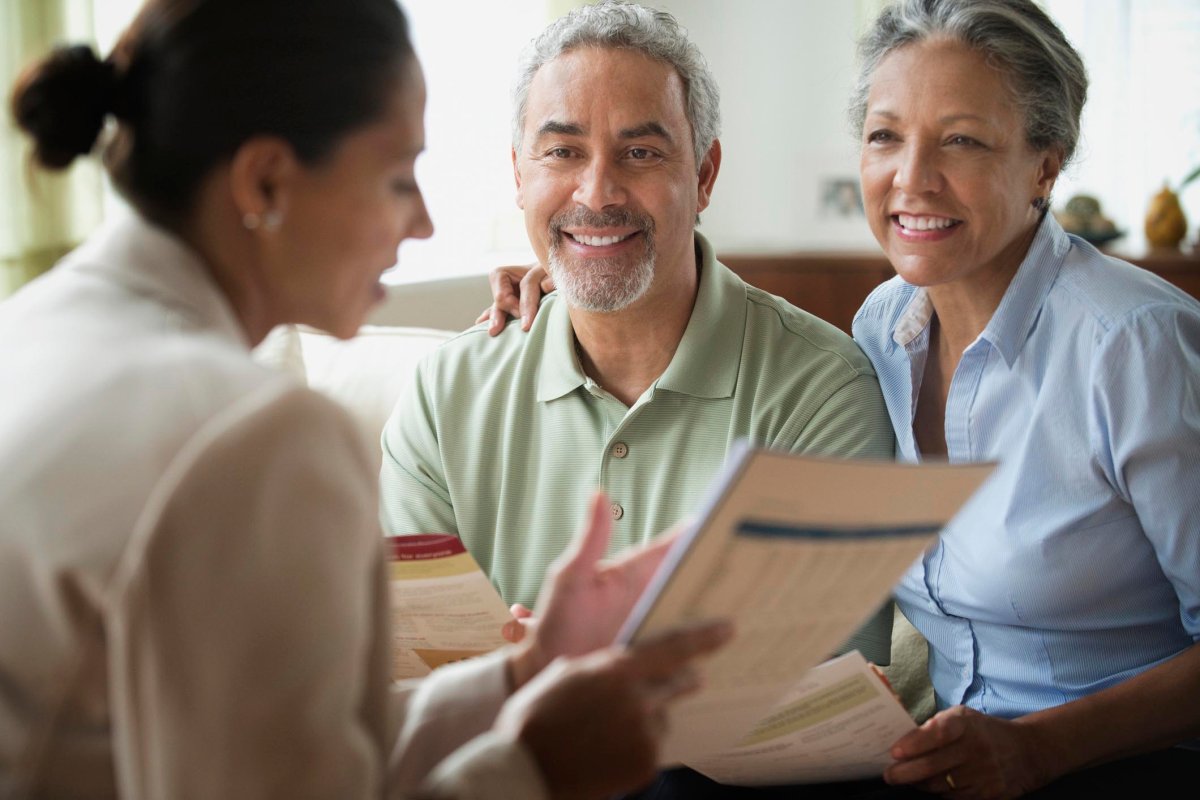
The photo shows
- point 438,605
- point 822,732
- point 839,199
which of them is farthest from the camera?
point 839,199

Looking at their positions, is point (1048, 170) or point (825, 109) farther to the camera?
Result: point (825, 109)

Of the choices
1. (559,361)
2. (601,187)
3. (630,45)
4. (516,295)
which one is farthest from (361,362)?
(630,45)

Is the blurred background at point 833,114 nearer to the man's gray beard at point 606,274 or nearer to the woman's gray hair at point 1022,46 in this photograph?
the man's gray beard at point 606,274

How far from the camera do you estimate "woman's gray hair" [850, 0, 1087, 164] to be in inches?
63.0

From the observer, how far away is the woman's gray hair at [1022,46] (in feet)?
5.25

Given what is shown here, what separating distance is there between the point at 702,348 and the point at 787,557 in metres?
0.95

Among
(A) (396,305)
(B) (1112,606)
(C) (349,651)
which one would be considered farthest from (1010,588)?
(A) (396,305)

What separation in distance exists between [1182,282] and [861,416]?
262 centimetres

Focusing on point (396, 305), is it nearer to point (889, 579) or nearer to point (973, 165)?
point (973, 165)

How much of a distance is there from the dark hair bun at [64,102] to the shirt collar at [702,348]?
965 mm

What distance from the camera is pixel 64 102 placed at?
934 mm

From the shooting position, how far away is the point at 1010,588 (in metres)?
1.51

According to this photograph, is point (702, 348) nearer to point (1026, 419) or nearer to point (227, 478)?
point (1026, 419)

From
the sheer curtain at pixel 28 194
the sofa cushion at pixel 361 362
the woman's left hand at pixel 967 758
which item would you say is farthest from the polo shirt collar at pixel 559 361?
the sheer curtain at pixel 28 194
